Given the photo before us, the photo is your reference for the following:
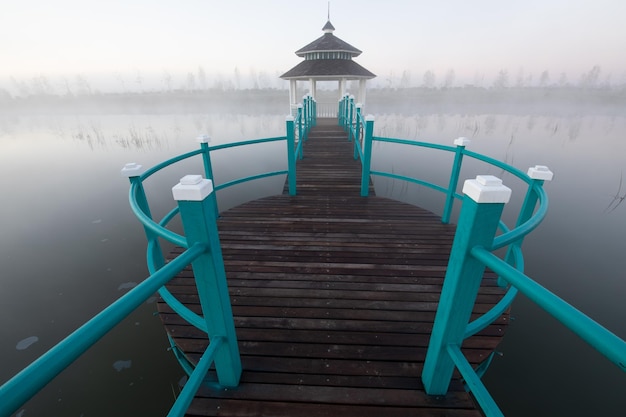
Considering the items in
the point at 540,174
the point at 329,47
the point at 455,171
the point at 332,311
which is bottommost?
the point at 332,311

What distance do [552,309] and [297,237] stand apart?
3077mm

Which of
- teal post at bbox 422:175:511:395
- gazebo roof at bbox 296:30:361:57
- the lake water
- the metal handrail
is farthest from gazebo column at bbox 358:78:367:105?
the metal handrail

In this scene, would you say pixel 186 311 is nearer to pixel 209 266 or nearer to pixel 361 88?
pixel 209 266

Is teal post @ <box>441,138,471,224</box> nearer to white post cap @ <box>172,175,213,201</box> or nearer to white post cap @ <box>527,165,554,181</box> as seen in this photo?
white post cap @ <box>527,165,554,181</box>

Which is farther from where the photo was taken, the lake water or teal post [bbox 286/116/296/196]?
teal post [bbox 286/116/296/196]

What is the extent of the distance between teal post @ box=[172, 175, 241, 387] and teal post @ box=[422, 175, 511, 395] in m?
1.14

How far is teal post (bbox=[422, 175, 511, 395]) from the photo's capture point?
1.13m

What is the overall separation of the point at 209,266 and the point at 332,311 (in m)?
1.52

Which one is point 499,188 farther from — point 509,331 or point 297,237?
point 509,331

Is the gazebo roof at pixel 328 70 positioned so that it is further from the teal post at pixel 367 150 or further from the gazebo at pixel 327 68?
the teal post at pixel 367 150

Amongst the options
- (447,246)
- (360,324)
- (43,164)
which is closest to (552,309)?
(360,324)

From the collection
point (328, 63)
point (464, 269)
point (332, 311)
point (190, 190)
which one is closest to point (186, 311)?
point (190, 190)

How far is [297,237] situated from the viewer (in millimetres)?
3754

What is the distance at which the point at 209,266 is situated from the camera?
135cm
